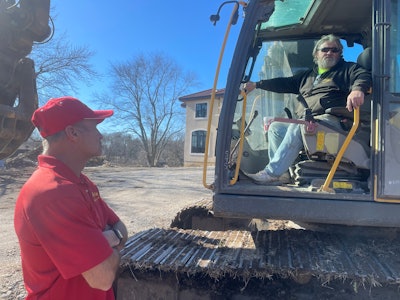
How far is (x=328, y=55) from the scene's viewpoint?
2943 millimetres

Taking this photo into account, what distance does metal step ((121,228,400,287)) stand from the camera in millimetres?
2117

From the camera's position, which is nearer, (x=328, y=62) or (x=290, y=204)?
(x=290, y=204)

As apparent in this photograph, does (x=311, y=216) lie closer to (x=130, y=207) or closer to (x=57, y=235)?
(x=57, y=235)

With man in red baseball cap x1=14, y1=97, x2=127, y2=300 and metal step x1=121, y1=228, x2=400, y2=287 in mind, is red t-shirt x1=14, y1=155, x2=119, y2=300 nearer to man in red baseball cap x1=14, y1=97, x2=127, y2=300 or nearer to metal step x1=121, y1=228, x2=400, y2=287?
man in red baseball cap x1=14, y1=97, x2=127, y2=300

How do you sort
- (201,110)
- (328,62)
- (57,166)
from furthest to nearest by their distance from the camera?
(201,110) < (328,62) < (57,166)

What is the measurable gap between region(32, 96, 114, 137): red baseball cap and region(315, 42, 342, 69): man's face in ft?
6.58

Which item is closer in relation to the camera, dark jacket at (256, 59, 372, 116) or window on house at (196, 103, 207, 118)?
dark jacket at (256, 59, 372, 116)

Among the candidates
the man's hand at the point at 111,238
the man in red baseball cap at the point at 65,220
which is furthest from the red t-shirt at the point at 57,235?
the man's hand at the point at 111,238

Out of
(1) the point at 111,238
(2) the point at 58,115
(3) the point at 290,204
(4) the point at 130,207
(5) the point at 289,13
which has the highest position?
(5) the point at 289,13

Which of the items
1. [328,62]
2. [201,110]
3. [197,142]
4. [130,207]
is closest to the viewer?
[328,62]

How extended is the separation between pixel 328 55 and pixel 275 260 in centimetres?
170

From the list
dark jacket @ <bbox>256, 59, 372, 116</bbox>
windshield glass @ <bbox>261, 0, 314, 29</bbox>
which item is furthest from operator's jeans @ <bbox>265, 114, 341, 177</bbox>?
windshield glass @ <bbox>261, 0, 314, 29</bbox>

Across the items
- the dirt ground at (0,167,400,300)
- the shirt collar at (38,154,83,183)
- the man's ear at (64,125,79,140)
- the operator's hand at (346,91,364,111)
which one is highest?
the operator's hand at (346,91,364,111)

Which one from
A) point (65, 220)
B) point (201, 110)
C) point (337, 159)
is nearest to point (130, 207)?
point (337, 159)
